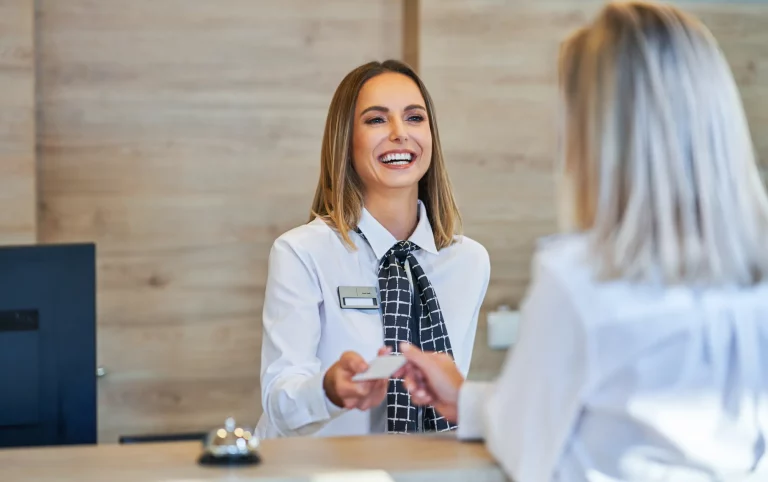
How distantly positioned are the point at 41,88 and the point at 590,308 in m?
2.71

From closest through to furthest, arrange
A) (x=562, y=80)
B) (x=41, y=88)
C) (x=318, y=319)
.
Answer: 1. (x=562, y=80)
2. (x=318, y=319)
3. (x=41, y=88)

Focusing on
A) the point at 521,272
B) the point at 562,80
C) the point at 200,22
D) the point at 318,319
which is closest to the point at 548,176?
the point at 521,272

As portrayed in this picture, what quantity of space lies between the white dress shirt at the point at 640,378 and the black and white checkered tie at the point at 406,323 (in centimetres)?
95

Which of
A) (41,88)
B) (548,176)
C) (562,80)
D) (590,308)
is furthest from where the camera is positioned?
(548,176)

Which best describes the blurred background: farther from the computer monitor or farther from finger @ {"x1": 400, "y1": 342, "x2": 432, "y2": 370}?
finger @ {"x1": 400, "y1": 342, "x2": 432, "y2": 370}

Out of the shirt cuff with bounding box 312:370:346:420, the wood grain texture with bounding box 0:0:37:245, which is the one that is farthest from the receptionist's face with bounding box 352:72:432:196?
the wood grain texture with bounding box 0:0:37:245

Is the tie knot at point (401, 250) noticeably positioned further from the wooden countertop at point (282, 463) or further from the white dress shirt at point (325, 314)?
the wooden countertop at point (282, 463)

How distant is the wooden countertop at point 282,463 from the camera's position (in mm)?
1575

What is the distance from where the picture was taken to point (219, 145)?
12.3 ft

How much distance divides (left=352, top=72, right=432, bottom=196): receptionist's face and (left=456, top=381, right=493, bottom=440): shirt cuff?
0.95m

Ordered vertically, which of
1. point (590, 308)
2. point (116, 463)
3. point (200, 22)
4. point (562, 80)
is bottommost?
point (116, 463)

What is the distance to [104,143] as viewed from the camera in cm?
365

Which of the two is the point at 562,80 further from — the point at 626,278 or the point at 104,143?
the point at 104,143

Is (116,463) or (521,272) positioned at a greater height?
(521,272)
